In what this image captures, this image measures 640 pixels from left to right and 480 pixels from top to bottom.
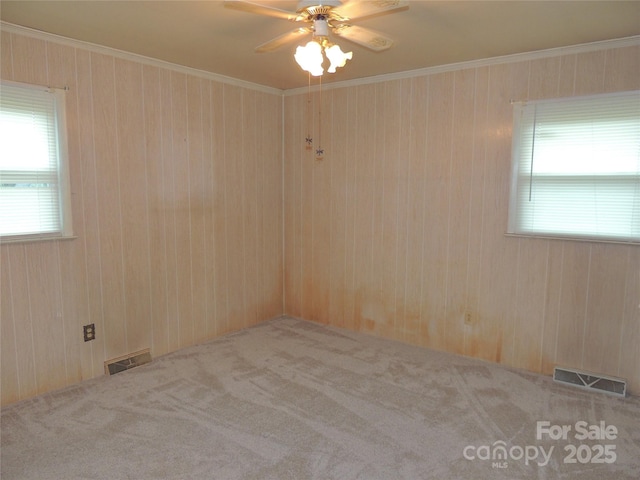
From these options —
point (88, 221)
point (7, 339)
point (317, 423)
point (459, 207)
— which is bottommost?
point (317, 423)

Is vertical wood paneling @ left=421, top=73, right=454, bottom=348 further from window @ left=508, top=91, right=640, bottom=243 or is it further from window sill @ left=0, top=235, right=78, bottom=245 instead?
window sill @ left=0, top=235, right=78, bottom=245

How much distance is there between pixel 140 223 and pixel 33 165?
33.2 inches

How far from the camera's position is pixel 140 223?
349cm

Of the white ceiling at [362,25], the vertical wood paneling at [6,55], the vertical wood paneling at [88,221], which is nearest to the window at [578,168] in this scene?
the white ceiling at [362,25]

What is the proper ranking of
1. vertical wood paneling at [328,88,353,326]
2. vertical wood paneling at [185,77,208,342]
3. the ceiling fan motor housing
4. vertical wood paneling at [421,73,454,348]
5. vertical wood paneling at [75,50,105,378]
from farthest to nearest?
vertical wood paneling at [328,88,353,326] → vertical wood paneling at [185,77,208,342] → vertical wood paneling at [421,73,454,348] → vertical wood paneling at [75,50,105,378] → the ceiling fan motor housing

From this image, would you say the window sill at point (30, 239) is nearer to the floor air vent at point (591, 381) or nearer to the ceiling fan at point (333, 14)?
the ceiling fan at point (333, 14)

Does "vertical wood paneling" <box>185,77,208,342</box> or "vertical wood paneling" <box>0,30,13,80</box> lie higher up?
"vertical wood paneling" <box>0,30,13,80</box>

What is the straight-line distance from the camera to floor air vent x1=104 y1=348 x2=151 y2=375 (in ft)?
10.9

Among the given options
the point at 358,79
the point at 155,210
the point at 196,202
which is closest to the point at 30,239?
the point at 155,210

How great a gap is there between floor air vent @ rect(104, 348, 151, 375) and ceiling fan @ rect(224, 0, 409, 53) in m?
2.53

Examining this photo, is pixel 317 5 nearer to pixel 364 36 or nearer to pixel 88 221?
pixel 364 36

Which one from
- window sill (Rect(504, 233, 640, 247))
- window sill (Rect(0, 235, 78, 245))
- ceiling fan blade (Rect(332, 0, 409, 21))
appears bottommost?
window sill (Rect(0, 235, 78, 245))

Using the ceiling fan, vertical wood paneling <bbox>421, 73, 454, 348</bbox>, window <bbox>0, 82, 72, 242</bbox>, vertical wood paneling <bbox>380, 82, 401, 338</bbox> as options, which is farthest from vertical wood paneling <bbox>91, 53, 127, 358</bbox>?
vertical wood paneling <bbox>421, 73, 454, 348</bbox>

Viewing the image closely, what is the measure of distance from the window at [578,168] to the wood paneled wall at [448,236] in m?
0.09
